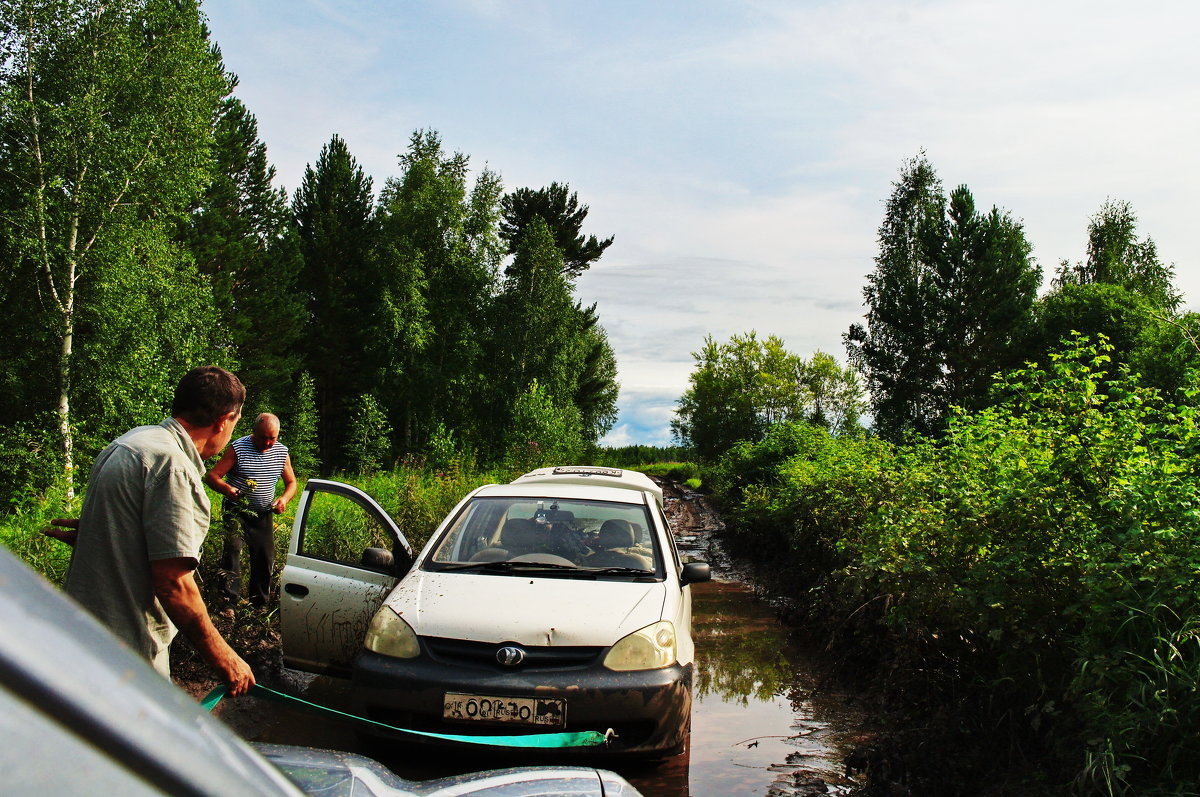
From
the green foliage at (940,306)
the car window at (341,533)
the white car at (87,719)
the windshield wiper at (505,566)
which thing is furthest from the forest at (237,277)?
the green foliage at (940,306)

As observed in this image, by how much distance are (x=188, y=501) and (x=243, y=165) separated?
1534 inches

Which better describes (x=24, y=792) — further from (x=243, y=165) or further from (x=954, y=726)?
(x=243, y=165)

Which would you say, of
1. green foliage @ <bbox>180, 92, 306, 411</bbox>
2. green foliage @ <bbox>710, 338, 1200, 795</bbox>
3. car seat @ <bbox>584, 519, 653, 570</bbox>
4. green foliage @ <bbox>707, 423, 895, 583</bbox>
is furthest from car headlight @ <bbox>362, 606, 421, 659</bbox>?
green foliage @ <bbox>180, 92, 306, 411</bbox>

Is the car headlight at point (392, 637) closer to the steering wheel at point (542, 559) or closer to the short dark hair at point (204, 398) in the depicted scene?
the steering wheel at point (542, 559)

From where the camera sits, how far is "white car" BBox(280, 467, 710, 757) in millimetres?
4688

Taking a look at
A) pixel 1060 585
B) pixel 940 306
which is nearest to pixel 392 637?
pixel 1060 585

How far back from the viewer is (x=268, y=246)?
40312mm

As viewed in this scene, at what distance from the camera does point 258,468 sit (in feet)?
27.1

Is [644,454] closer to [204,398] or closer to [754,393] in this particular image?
[754,393]

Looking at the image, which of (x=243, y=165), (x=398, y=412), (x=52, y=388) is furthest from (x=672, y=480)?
(x=52, y=388)

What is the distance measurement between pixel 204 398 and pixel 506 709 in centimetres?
231

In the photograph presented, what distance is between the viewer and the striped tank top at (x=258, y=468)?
8.13 m

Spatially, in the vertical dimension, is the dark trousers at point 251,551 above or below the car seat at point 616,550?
below

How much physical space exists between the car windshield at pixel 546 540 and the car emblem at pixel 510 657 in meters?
0.98
